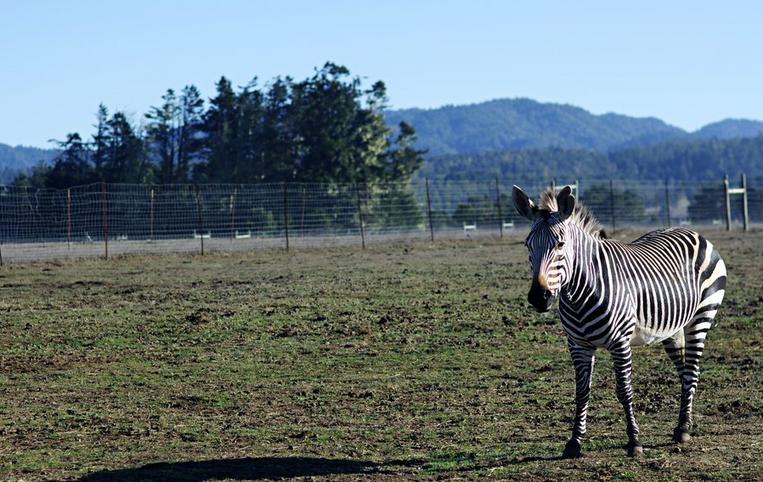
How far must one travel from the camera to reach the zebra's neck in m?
8.38

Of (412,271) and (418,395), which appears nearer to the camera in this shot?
(418,395)

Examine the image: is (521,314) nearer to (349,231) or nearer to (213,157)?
(349,231)

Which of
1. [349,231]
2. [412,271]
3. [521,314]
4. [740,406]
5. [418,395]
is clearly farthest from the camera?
[349,231]

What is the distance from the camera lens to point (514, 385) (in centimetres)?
1199

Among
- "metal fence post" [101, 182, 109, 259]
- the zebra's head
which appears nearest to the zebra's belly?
the zebra's head

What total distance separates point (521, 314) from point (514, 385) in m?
5.42

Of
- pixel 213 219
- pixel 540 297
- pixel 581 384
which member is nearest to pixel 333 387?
pixel 581 384

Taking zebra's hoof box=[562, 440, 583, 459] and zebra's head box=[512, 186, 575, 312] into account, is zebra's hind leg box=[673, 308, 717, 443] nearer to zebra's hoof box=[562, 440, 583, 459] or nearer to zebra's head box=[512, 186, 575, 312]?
zebra's hoof box=[562, 440, 583, 459]

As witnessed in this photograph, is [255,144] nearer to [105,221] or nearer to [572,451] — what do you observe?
[105,221]

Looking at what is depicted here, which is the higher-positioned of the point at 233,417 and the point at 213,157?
the point at 213,157

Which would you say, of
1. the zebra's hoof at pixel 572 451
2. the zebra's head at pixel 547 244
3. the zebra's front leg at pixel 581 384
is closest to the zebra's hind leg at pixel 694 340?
the zebra's front leg at pixel 581 384

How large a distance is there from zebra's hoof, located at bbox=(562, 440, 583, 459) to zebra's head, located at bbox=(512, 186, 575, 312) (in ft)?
4.33

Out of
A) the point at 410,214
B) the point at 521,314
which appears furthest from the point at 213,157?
the point at 521,314

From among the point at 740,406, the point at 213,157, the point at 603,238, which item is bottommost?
the point at 740,406
